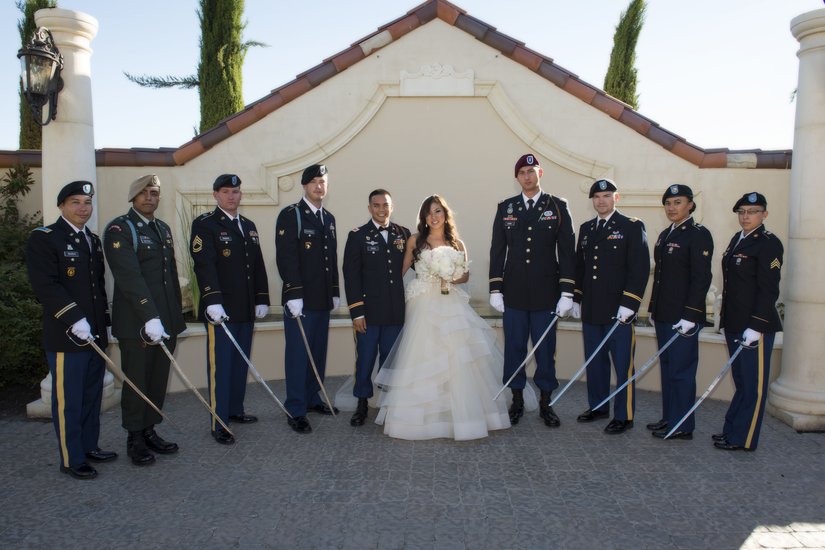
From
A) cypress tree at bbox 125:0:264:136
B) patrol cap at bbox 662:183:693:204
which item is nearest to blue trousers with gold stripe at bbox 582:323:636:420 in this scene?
patrol cap at bbox 662:183:693:204

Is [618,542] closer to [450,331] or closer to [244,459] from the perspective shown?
[450,331]

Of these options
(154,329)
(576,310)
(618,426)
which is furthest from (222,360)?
(618,426)

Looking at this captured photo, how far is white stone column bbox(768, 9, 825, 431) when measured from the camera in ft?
16.3

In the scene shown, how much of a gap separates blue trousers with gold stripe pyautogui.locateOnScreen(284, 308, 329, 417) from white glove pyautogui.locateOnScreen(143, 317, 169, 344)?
1125 mm

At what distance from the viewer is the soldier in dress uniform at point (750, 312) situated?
425cm

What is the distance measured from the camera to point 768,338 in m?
4.32

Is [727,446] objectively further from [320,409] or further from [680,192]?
[320,409]

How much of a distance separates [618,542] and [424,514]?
1051mm

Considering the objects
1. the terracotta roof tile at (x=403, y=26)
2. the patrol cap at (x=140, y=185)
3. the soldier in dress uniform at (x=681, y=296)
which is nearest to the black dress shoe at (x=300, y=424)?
the patrol cap at (x=140, y=185)

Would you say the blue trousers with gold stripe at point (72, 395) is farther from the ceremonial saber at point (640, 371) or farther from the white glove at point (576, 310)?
the ceremonial saber at point (640, 371)

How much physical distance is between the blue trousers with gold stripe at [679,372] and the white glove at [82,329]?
408cm

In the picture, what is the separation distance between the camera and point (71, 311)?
3.79 meters

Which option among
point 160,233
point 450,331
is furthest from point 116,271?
point 450,331

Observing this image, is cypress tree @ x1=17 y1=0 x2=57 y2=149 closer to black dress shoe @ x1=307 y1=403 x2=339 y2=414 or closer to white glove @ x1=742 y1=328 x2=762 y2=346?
black dress shoe @ x1=307 y1=403 x2=339 y2=414
